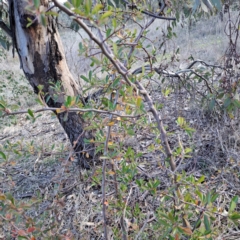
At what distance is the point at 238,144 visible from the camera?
178 centimetres

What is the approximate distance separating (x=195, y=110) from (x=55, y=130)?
161 centimetres

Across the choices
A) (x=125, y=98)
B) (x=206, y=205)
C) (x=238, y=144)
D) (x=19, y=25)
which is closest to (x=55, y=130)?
(x=19, y=25)

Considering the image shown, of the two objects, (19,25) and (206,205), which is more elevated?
(19,25)

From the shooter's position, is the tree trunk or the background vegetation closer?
the background vegetation

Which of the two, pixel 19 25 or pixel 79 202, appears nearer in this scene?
pixel 19 25

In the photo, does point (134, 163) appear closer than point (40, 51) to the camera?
Yes

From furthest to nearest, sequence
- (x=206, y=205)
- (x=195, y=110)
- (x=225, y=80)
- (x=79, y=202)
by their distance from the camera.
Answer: (x=195, y=110)
(x=79, y=202)
(x=225, y=80)
(x=206, y=205)

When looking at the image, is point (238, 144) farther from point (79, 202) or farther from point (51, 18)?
point (51, 18)

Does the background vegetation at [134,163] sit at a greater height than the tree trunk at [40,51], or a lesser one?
lesser

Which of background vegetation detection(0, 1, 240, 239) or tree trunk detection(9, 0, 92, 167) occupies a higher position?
tree trunk detection(9, 0, 92, 167)

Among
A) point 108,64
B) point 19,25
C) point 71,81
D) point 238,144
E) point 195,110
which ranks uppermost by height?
point 19,25

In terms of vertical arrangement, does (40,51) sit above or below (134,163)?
above

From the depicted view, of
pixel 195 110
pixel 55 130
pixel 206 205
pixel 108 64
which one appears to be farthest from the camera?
pixel 55 130

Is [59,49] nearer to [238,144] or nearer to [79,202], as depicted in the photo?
[79,202]
